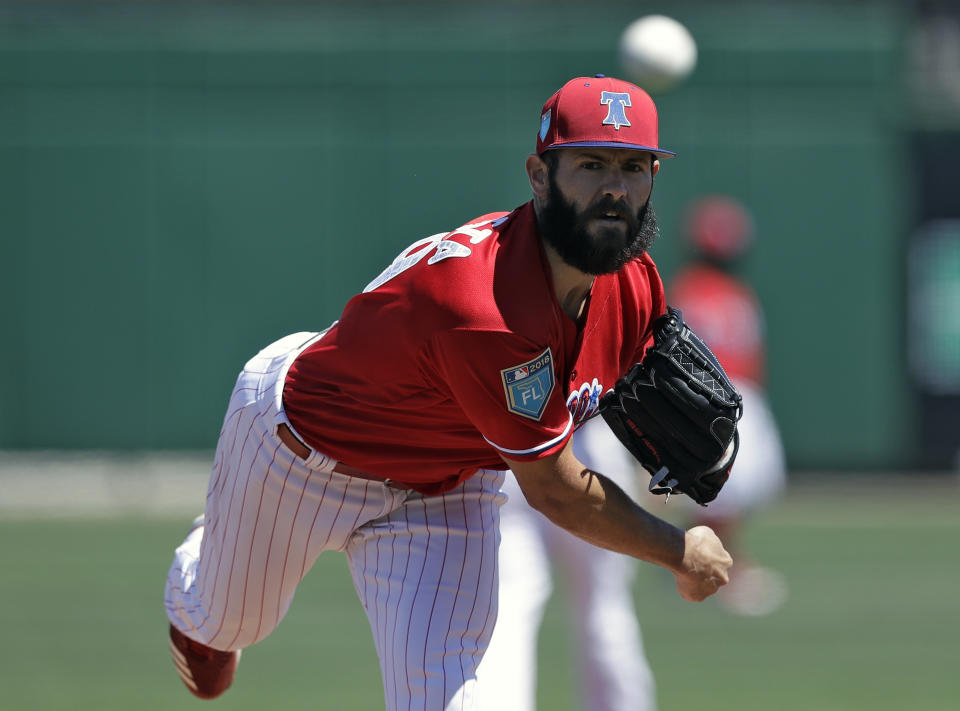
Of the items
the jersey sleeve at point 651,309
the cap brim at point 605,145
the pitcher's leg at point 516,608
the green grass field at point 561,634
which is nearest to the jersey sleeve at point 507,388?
the cap brim at point 605,145

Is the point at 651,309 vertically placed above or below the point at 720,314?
above

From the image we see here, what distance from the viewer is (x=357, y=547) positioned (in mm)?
4539

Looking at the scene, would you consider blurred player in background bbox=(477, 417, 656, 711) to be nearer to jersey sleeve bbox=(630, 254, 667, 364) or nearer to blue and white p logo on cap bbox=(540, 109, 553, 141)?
jersey sleeve bbox=(630, 254, 667, 364)

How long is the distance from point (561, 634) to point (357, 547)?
13.4ft

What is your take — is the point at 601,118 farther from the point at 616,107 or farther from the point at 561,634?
the point at 561,634

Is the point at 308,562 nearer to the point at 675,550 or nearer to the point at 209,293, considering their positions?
the point at 675,550

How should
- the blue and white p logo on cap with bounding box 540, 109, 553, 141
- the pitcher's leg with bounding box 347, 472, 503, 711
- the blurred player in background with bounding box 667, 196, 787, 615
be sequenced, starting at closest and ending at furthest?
1. the blue and white p logo on cap with bounding box 540, 109, 553, 141
2. the pitcher's leg with bounding box 347, 472, 503, 711
3. the blurred player in background with bounding box 667, 196, 787, 615

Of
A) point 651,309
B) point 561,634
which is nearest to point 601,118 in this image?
point 651,309

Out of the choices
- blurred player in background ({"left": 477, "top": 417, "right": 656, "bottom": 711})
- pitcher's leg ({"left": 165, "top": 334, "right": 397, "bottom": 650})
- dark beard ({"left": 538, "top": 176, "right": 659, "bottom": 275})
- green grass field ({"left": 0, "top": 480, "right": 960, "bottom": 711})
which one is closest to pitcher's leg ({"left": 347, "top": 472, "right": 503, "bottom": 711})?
pitcher's leg ({"left": 165, "top": 334, "right": 397, "bottom": 650})

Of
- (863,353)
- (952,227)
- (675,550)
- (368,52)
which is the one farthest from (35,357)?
(675,550)

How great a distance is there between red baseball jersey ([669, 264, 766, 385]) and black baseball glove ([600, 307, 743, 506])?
4942 millimetres

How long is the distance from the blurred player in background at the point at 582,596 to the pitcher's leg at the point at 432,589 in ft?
1.95

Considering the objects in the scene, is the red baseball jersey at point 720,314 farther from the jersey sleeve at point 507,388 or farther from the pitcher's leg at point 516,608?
the jersey sleeve at point 507,388

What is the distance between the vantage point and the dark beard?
12.9 ft
